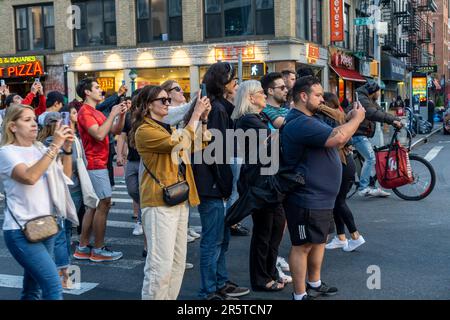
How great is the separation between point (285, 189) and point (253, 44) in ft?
59.4

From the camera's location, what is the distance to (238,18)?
2275 cm

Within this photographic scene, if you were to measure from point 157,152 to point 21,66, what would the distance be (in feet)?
77.7

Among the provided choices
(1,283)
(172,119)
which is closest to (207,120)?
(172,119)

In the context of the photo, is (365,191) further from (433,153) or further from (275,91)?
(433,153)

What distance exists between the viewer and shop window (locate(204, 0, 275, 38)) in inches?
883

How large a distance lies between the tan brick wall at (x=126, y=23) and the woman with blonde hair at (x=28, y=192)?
20768mm

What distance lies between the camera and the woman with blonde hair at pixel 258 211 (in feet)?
16.9

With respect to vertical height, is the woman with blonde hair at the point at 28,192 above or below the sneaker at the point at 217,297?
above

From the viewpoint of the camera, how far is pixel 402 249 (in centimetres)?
666

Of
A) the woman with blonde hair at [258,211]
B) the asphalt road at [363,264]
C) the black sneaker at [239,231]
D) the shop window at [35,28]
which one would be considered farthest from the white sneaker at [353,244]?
the shop window at [35,28]

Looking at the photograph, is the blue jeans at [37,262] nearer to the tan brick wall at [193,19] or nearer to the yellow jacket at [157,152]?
the yellow jacket at [157,152]

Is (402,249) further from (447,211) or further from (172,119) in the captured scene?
(172,119)

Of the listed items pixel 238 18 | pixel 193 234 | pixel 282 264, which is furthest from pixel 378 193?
pixel 238 18

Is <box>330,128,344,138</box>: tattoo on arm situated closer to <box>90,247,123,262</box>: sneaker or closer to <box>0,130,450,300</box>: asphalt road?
<box>0,130,450,300</box>: asphalt road
